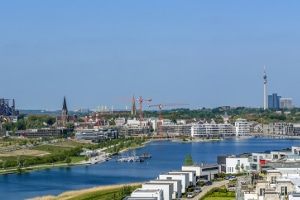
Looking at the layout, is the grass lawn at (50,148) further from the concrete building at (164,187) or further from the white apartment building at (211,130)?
the concrete building at (164,187)

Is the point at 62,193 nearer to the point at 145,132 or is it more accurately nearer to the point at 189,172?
the point at 189,172

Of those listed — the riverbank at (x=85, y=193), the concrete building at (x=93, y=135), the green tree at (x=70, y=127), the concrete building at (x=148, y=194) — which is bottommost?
the riverbank at (x=85, y=193)

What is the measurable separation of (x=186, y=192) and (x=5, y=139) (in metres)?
14.0

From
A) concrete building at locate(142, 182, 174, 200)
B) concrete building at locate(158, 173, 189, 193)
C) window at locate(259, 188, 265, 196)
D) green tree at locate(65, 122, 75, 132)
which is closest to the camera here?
window at locate(259, 188, 265, 196)

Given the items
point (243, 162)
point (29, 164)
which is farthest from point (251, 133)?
point (243, 162)

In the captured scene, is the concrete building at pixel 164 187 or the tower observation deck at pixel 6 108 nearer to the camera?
the concrete building at pixel 164 187

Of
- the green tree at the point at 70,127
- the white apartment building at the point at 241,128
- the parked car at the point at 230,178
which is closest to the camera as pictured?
the parked car at the point at 230,178

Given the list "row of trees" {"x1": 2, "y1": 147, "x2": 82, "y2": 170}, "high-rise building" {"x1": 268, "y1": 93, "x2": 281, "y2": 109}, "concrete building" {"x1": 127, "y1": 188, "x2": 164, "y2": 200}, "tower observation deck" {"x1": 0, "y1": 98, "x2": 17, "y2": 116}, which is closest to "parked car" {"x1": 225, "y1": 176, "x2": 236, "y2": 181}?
"concrete building" {"x1": 127, "y1": 188, "x2": 164, "y2": 200}

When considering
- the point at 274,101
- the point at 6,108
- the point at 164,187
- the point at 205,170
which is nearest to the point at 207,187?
the point at 205,170

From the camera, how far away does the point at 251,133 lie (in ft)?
94.7

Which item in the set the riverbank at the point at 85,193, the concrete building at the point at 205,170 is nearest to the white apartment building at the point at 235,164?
the concrete building at the point at 205,170

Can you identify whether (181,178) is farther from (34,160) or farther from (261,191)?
(34,160)

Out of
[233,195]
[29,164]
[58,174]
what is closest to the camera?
[233,195]

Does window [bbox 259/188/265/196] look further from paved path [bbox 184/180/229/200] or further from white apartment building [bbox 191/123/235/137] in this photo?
white apartment building [bbox 191/123/235/137]
